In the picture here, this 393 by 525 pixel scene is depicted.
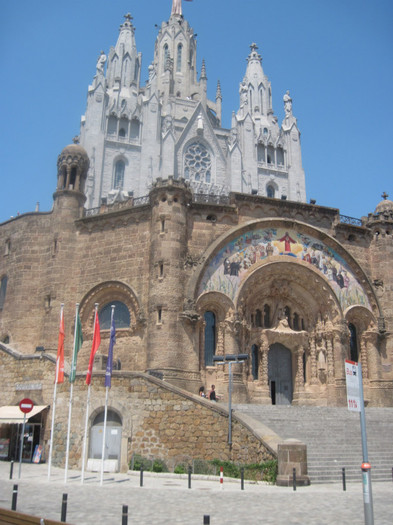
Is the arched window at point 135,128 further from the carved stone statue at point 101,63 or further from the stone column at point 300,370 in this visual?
the stone column at point 300,370

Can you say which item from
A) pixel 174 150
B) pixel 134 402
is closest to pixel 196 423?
pixel 134 402

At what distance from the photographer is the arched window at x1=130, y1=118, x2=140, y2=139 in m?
58.7

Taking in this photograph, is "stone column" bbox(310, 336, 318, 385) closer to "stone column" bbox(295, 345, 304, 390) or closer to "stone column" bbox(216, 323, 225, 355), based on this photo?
"stone column" bbox(295, 345, 304, 390)

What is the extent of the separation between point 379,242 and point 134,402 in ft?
61.0

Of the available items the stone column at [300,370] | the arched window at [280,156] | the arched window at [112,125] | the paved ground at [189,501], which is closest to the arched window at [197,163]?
the arched window at [112,125]

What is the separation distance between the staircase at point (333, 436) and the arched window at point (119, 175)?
125ft

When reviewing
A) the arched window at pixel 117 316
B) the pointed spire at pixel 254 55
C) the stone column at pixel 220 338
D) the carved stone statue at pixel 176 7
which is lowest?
the stone column at pixel 220 338

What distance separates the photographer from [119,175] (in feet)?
186

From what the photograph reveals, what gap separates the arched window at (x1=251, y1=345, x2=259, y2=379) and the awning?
11.4 meters

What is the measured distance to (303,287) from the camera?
29.5 meters

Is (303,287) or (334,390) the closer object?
(334,390)

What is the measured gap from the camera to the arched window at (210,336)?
1049 inches

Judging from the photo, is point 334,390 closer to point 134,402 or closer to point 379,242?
point 379,242

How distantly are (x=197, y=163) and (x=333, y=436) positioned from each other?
43013 mm
